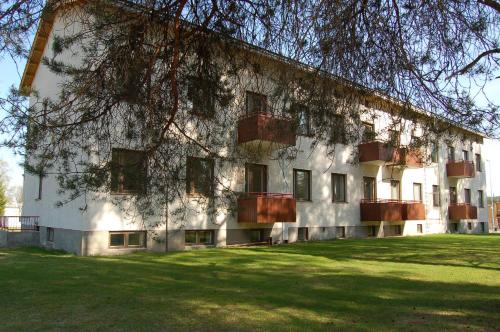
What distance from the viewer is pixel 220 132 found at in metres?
9.37

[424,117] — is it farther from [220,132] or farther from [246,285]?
[246,285]

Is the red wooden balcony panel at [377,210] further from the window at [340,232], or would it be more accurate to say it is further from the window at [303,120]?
the window at [303,120]

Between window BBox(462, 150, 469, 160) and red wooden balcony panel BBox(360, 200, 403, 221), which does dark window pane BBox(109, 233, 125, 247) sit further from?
window BBox(462, 150, 469, 160)

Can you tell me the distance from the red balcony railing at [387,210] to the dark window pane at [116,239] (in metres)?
14.9

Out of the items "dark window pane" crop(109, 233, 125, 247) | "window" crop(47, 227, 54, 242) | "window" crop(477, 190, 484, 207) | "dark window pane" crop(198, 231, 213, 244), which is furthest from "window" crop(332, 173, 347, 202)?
"window" crop(477, 190, 484, 207)

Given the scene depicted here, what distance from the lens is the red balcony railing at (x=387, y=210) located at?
1080 inches

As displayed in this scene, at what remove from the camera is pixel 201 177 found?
29.9ft

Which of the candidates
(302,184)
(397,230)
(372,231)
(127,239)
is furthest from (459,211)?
(127,239)

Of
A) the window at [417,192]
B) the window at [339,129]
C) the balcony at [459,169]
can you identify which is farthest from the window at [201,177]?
the balcony at [459,169]

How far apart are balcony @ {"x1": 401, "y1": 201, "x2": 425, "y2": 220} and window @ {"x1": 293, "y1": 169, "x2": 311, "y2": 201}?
790 cm

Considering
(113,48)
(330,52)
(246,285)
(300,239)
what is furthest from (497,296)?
(300,239)

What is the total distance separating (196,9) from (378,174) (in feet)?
75.2

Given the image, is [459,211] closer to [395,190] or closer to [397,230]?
[397,230]

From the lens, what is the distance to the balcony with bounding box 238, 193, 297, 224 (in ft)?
66.6
